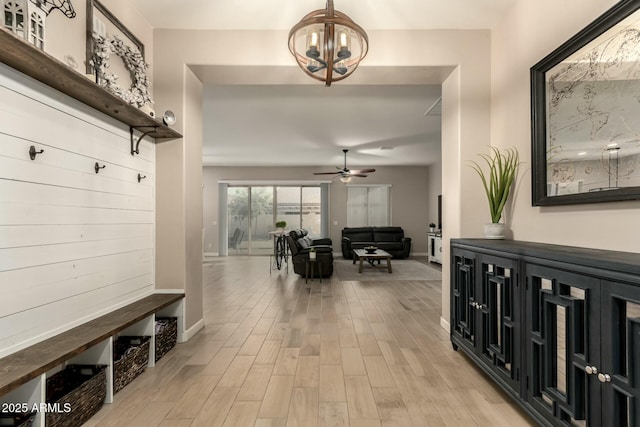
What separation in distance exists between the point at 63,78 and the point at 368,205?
9.39 m

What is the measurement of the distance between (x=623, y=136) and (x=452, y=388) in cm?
173

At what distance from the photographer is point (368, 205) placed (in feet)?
34.9

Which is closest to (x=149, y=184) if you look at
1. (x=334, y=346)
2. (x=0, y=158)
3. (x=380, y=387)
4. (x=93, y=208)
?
(x=93, y=208)

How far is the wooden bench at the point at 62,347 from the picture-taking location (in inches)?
55.1

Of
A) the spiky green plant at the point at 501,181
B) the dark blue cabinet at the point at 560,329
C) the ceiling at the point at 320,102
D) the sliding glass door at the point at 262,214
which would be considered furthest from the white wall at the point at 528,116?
the sliding glass door at the point at 262,214

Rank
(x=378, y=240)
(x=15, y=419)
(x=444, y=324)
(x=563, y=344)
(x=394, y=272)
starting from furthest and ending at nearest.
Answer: (x=378, y=240)
(x=394, y=272)
(x=444, y=324)
(x=563, y=344)
(x=15, y=419)

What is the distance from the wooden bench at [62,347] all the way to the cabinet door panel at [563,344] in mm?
2322

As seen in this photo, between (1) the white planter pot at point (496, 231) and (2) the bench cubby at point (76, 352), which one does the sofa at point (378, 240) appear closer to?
(1) the white planter pot at point (496, 231)

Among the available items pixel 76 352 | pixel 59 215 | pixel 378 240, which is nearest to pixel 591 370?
pixel 76 352

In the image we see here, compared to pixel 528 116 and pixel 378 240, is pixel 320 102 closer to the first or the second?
pixel 528 116

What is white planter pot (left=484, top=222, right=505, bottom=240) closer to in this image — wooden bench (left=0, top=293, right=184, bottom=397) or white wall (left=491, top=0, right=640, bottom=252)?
white wall (left=491, top=0, right=640, bottom=252)

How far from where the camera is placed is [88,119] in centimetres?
217

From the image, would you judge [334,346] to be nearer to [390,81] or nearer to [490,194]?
[490,194]

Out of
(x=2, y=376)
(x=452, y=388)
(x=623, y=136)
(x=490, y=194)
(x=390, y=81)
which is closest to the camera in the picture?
(x=2, y=376)
